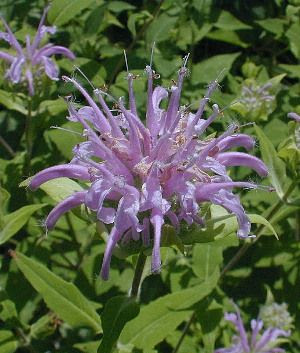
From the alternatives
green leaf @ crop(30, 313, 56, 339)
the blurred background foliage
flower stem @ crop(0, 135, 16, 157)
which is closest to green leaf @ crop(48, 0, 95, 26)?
the blurred background foliage

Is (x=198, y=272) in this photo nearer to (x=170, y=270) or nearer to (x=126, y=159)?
(x=170, y=270)

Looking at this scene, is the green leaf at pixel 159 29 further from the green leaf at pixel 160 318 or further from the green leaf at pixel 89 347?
the green leaf at pixel 89 347

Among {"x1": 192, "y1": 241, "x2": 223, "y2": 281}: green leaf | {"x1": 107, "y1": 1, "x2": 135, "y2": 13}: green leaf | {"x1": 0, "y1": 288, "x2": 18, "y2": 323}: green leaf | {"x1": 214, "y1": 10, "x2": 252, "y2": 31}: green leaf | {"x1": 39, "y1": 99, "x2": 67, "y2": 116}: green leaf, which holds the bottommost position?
{"x1": 0, "y1": 288, "x2": 18, "y2": 323}: green leaf

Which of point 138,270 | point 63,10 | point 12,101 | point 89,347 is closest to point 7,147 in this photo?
point 12,101

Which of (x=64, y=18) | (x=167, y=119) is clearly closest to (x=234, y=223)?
(x=167, y=119)

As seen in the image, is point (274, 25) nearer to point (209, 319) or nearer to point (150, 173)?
point (209, 319)

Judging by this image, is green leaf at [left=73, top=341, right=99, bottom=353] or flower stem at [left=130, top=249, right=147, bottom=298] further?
green leaf at [left=73, top=341, right=99, bottom=353]

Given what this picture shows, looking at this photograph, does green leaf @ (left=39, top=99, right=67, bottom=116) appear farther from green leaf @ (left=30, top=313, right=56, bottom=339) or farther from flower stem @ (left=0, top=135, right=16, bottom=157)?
green leaf @ (left=30, top=313, right=56, bottom=339)

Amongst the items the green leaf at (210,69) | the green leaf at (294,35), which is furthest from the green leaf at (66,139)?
the green leaf at (294,35)
